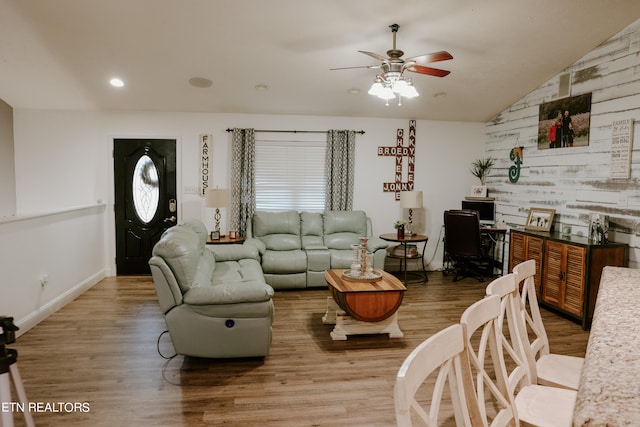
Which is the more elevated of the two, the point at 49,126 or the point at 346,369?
the point at 49,126

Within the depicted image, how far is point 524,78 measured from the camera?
5.11 m

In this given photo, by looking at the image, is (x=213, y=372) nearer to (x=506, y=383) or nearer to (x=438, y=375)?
(x=506, y=383)

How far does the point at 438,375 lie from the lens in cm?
111

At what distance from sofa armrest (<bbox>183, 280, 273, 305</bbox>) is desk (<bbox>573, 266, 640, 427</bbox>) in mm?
2097

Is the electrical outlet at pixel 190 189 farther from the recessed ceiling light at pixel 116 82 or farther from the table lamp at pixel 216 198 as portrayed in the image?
the recessed ceiling light at pixel 116 82

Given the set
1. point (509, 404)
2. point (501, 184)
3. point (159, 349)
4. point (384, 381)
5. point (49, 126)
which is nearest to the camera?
point (509, 404)

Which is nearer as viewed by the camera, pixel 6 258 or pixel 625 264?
pixel 6 258

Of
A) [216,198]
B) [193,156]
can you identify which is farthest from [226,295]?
[193,156]

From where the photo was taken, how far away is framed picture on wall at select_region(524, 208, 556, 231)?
511 cm

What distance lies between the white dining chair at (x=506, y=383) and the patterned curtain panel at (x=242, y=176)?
471 centimetres

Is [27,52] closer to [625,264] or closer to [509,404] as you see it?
[509,404]

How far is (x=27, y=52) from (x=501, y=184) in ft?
20.6

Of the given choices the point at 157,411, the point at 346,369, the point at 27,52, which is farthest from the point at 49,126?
the point at 346,369

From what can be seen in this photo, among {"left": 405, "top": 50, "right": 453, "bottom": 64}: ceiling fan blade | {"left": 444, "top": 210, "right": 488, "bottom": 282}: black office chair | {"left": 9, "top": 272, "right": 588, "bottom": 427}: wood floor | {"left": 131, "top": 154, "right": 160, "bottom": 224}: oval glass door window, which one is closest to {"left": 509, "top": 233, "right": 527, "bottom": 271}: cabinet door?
{"left": 444, "top": 210, "right": 488, "bottom": 282}: black office chair
